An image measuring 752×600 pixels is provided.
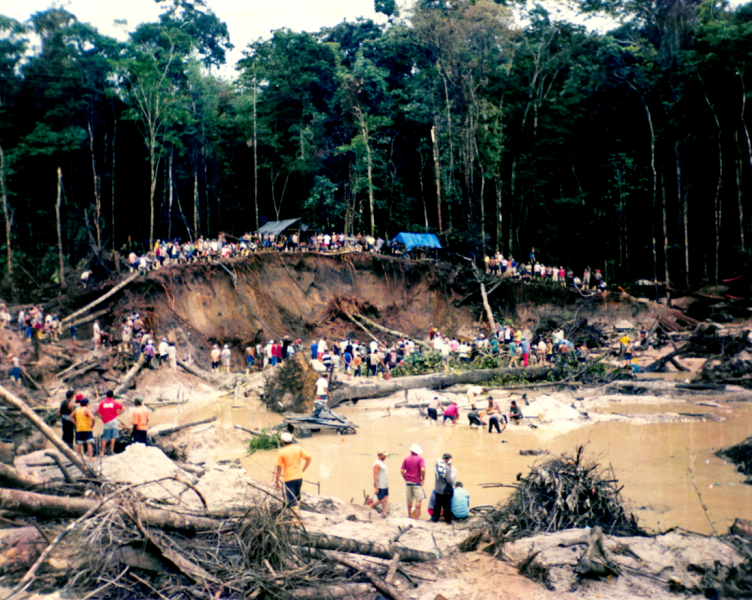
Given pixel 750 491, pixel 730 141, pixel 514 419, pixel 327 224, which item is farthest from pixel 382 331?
pixel 730 141

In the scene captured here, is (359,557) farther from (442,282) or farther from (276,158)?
(276,158)

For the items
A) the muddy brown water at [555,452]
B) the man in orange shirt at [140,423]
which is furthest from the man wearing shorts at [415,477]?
the man in orange shirt at [140,423]

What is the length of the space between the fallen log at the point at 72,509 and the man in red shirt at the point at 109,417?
448 cm

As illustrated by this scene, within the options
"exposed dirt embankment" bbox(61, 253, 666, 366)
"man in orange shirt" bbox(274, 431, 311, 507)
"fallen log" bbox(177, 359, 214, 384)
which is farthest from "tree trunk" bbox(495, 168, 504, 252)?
"man in orange shirt" bbox(274, 431, 311, 507)

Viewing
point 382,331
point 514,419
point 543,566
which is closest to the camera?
point 543,566

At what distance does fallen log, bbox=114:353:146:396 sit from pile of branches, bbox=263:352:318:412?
16.6ft

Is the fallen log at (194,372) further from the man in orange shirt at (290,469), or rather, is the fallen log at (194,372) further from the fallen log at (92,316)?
the man in orange shirt at (290,469)

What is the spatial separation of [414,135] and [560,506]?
3666 centimetres

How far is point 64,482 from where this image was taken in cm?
677

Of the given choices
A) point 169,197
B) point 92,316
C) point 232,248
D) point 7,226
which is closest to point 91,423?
point 92,316

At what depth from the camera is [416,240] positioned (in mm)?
34844

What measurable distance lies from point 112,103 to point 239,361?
22122 millimetres

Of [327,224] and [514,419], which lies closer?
[514,419]

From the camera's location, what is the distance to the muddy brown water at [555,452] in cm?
1077
